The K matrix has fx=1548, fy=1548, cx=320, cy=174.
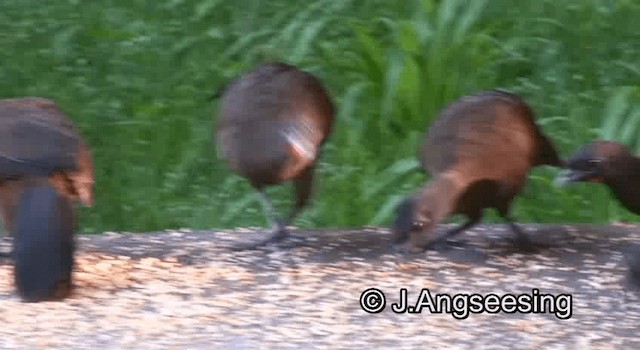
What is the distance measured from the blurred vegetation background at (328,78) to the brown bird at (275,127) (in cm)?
166

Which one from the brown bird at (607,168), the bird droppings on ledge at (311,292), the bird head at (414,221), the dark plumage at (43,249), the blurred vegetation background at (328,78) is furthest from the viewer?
the blurred vegetation background at (328,78)

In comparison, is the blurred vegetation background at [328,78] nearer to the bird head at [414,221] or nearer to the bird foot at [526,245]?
the bird foot at [526,245]

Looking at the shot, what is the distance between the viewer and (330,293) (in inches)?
205

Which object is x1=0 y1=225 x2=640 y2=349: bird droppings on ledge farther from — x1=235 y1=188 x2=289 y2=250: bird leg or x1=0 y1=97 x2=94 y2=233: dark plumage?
x1=0 y1=97 x2=94 y2=233: dark plumage

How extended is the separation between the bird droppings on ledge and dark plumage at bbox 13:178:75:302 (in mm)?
60

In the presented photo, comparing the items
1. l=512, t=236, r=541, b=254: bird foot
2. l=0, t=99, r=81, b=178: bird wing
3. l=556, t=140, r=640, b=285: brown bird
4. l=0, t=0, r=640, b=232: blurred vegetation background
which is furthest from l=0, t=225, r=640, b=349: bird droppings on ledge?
l=0, t=0, r=640, b=232: blurred vegetation background

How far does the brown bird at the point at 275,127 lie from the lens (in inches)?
221

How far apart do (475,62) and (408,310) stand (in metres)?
3.90

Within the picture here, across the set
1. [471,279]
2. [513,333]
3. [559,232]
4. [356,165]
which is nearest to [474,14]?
[356,165]

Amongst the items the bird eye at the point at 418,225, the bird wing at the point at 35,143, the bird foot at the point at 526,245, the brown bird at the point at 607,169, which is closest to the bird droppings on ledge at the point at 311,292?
the bird foot at the point at 526,245

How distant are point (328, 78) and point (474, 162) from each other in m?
3.32

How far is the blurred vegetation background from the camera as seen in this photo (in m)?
8.10

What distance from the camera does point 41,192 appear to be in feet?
16.8

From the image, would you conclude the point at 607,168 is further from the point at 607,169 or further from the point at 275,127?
the point at 275,127
